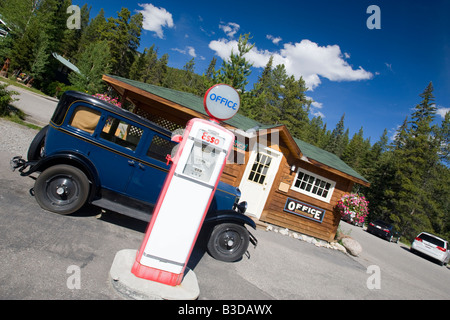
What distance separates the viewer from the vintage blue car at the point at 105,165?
4.07m

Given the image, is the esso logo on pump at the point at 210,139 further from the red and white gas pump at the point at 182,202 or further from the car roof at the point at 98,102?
the car roof at the point at 98,102

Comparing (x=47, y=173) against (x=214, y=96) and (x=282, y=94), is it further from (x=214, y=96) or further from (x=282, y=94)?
(x=282, y=94)

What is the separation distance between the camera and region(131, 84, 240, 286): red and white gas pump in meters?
3.02

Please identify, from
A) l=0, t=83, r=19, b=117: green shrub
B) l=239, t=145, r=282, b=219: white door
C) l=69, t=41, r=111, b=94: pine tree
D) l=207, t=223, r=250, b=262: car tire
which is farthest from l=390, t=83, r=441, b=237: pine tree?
l=69, t=41, r=111, b=94: pine tree

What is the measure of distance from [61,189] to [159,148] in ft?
5.88

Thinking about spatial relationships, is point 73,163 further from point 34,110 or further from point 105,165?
point 34,110

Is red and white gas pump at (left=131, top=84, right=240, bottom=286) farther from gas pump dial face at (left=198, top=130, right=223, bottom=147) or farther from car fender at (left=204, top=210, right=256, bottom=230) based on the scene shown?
car fender at (left=204, top=210, right=256, bottom=230)

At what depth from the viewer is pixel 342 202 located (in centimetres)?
942

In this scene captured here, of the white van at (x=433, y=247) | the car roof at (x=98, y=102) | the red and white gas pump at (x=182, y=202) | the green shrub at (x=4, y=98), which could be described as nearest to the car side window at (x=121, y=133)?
the car roof at (x=98, y=102)

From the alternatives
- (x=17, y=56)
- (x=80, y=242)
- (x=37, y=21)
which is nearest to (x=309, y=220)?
(x=80, y=242)

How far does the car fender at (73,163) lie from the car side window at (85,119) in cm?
49

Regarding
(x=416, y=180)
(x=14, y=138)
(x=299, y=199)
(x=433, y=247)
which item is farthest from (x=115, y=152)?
(x=416, y=180)

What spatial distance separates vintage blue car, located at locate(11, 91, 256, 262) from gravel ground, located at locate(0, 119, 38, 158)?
2806 millimetres

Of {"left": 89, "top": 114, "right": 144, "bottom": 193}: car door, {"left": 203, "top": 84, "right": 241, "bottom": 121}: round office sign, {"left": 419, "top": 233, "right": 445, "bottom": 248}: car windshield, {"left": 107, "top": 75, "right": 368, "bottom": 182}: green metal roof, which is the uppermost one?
{"left": 107, "top": 75, "right": 368, "bottom": 182}: green metal roof
